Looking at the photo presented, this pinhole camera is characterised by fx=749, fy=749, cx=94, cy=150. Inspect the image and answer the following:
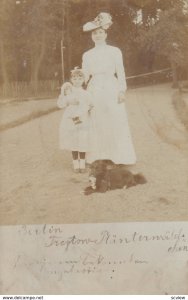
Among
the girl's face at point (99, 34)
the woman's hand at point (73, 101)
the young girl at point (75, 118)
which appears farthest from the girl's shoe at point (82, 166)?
the girl's face at point (99, 34)

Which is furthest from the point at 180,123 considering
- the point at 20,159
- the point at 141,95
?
the point at 20,159

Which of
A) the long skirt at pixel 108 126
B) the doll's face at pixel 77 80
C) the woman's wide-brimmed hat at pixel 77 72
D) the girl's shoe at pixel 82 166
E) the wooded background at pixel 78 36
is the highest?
the wooded background at pixel 78 36

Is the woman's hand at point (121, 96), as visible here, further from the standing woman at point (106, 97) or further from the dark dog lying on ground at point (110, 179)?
the dark dog lying on ground at point (110, 179)

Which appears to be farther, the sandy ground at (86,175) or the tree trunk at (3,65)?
the tree trunk at (3,65)

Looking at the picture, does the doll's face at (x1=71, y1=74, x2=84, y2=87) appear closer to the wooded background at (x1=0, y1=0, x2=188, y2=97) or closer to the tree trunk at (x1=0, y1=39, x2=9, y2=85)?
the wooded background at (x1=0, y1=0, x2=188, y2=97)

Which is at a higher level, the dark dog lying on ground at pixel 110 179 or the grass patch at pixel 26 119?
the grass patch at pixel 26 119

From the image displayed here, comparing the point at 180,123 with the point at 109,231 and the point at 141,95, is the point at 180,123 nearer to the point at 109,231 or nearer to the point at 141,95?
the point at 141,95
